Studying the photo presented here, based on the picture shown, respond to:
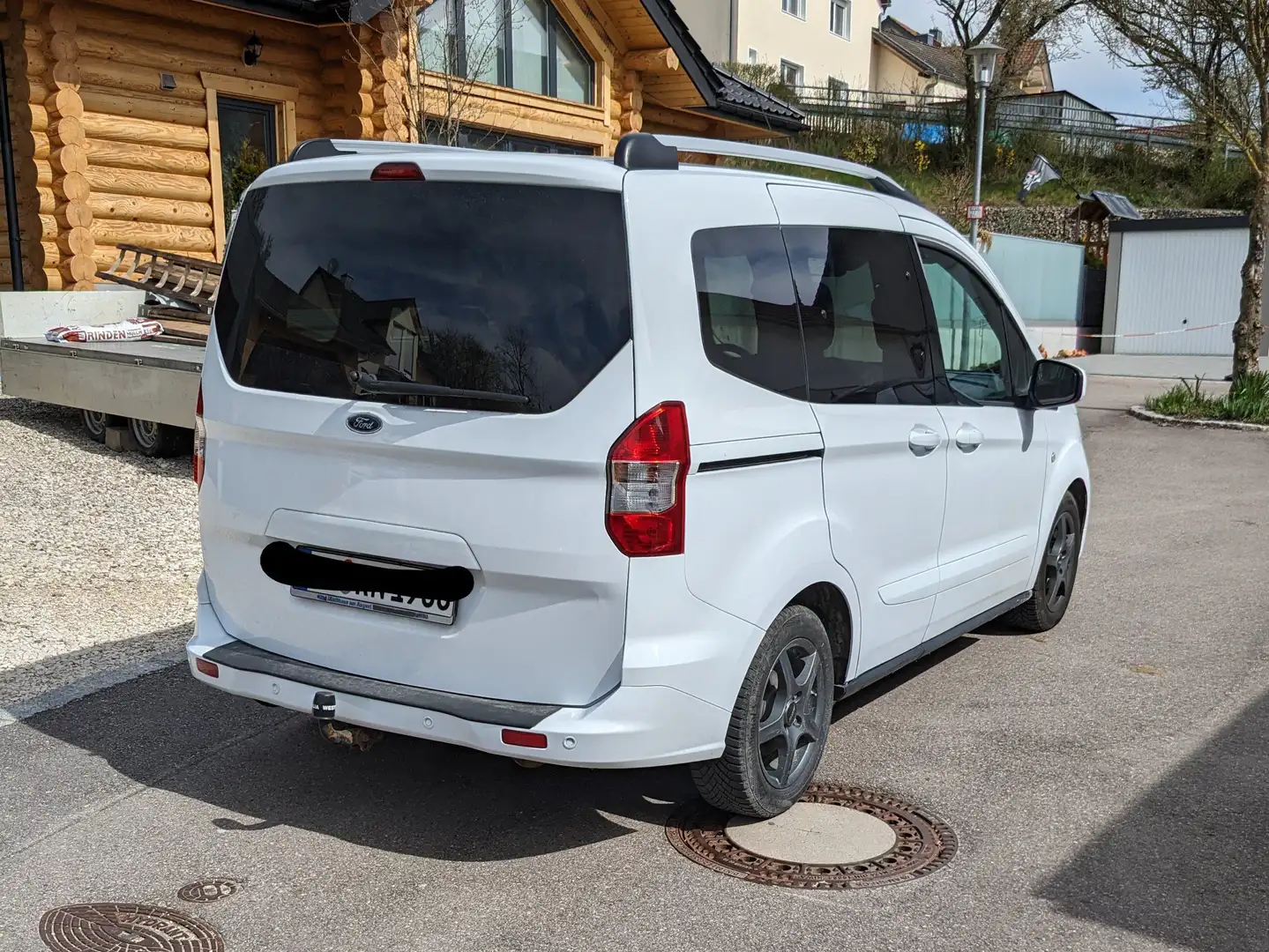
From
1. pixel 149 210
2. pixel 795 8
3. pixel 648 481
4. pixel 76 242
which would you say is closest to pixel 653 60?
pixel 149 210

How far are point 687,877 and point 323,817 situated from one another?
1.25 metres

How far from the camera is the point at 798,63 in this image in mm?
50156

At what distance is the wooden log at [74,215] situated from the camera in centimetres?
1240

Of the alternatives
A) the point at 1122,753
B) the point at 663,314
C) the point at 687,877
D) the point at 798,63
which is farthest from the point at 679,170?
the point at 798,63

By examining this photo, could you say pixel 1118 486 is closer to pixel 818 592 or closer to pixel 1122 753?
pixel 1122 753

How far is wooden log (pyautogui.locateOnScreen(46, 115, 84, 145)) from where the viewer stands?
12.3 m

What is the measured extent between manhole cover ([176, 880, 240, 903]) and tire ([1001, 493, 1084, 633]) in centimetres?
405

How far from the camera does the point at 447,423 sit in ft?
11.9

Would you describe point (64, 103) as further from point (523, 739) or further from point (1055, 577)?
point (523, 739)

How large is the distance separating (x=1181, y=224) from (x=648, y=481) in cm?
2792

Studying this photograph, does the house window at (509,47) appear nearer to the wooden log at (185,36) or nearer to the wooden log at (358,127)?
the wooden log at (358,127)

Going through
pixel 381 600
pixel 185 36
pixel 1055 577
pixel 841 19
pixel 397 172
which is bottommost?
pixel 1055 577

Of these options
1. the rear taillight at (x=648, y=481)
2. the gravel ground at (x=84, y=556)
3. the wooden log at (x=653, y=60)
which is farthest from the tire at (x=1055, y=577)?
the wooden log at (x=653, y=60)

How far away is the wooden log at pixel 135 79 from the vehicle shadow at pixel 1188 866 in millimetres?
11960
